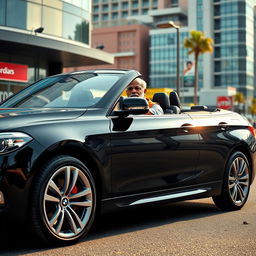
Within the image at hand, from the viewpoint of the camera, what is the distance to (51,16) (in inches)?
1131

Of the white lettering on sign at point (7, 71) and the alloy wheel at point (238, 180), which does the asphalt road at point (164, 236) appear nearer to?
the alloy wheel at point (238, 180)

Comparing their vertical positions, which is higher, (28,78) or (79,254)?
(28,78)

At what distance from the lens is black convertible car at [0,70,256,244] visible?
411 cm

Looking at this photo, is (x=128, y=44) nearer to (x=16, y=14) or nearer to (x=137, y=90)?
(x=16, y=14)

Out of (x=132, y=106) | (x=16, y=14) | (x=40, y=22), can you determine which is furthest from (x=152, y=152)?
(x=40, y=22)

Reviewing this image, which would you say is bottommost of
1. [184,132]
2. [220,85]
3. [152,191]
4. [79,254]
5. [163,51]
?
[79,254]

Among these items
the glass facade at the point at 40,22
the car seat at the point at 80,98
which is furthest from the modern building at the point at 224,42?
the car seat at the point at 80,98

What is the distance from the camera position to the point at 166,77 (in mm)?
119125

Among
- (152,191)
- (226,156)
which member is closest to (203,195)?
(226,156)

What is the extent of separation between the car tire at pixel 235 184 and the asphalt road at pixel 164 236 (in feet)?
0.40

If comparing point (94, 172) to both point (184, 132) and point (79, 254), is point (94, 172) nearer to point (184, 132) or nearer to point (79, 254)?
point (79, 254)

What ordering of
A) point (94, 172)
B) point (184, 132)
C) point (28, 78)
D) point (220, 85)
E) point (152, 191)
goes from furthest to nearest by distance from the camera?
point (220, 85) → point (28, 78) → point (184, 132) → point (152, 191) → point (94, 172)

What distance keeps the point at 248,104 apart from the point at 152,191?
111 meters

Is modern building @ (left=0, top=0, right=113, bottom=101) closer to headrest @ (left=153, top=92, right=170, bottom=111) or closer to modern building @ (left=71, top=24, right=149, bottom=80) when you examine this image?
headrest @ (left=153, top=92, right=170, bottom=111)
